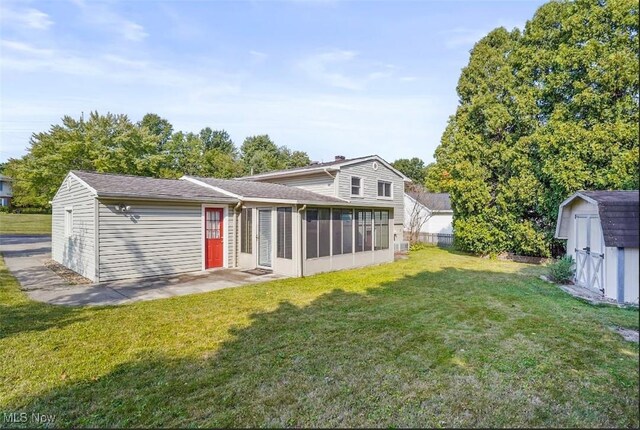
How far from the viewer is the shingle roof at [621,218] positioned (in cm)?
81

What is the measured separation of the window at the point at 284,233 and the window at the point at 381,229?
4026mm

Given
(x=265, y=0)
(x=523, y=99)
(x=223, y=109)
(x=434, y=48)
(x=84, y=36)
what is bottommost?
(x=523, y=99)

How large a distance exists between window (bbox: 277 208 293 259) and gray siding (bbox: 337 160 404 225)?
520cm

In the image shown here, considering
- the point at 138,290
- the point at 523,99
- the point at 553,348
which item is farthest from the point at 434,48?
the point at 138,290

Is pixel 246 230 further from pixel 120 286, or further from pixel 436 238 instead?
pixel 436 238

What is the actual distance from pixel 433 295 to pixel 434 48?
5683mm

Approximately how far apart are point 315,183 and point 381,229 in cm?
447

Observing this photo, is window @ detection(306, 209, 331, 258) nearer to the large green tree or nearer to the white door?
the white door

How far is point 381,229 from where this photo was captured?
44.0 feet

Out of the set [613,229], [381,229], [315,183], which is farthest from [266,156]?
[613,229]

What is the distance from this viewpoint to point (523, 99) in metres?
2.17

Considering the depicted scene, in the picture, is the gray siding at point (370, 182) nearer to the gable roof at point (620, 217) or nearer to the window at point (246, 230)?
the window at point (246, 230)

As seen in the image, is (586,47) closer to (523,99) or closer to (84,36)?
(523,99)

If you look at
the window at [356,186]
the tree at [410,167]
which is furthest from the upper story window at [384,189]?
the tree at [410,167]
